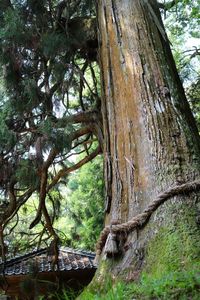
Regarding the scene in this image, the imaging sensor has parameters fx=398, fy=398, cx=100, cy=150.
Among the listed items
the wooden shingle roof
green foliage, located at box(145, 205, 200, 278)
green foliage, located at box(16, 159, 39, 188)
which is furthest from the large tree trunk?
the wooden shingle roof

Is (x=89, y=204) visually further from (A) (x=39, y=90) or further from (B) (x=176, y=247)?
(B) (x=176, y=247)

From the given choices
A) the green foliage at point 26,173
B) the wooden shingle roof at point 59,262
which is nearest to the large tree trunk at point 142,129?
the green foliage at point 26,173

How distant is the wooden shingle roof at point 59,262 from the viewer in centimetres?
804

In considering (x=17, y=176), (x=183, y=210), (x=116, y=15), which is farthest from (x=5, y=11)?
(x=183, y=210)

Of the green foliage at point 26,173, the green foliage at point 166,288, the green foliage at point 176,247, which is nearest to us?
the green foliage at point 166,288

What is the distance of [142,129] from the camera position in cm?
267

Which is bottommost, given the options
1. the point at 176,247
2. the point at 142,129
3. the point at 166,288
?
the point at 166,288

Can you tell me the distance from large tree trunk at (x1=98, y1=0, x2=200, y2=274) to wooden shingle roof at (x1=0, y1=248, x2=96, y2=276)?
208 inches

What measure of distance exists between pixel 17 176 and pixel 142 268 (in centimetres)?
215

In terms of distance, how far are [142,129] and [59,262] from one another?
6.49 m

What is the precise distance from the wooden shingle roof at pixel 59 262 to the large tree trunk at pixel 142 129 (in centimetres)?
528

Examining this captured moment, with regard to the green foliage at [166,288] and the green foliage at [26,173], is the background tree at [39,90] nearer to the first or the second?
the green foliage at [26,173]

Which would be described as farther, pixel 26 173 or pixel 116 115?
pixel 26 173

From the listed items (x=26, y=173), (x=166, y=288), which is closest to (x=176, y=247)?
(x=166, y=288)
